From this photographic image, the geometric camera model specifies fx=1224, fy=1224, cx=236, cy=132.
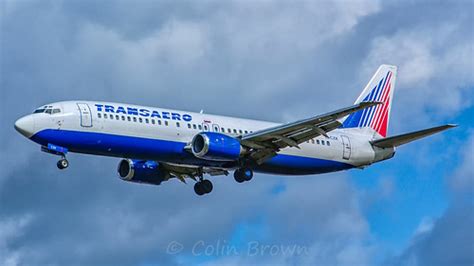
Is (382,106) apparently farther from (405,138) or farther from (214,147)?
(214,147)

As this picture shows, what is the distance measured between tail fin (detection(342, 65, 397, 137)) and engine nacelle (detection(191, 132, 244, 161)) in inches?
476

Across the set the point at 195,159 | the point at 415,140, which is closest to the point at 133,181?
the point at 195,159

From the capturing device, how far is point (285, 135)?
7169 cm

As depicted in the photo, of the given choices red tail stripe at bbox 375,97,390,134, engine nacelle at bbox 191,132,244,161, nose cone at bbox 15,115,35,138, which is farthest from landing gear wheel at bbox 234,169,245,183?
red tail stripe at bbox 375,97,390,134

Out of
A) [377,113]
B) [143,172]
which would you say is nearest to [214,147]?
[143,172]

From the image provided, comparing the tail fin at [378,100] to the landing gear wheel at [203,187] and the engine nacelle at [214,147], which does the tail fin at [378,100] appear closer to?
the landing gear wheel at [203,187]

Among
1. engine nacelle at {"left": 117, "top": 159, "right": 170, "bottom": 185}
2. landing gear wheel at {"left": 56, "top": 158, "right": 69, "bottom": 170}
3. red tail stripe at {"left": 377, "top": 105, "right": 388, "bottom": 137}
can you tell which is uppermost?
red tail stripe at {"left": 377, "top": 105, "right": 388, "bottom": 137}

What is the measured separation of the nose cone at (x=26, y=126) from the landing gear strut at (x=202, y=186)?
13239 millimetres

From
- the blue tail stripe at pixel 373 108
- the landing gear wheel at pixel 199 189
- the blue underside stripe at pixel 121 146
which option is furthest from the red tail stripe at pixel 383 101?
the blue underside stripe at pixel 121 146

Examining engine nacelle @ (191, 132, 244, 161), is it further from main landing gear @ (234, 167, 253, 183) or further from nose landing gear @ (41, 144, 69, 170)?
nose landing gear @ (41, 144, 69, 170)

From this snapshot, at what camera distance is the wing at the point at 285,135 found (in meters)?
69.7

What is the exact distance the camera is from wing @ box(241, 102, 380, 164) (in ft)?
229

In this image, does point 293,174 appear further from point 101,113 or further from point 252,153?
point 101,113

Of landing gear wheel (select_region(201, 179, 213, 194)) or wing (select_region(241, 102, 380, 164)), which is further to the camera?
landing gear wheel (select_region(201, 179, 213, 194))
